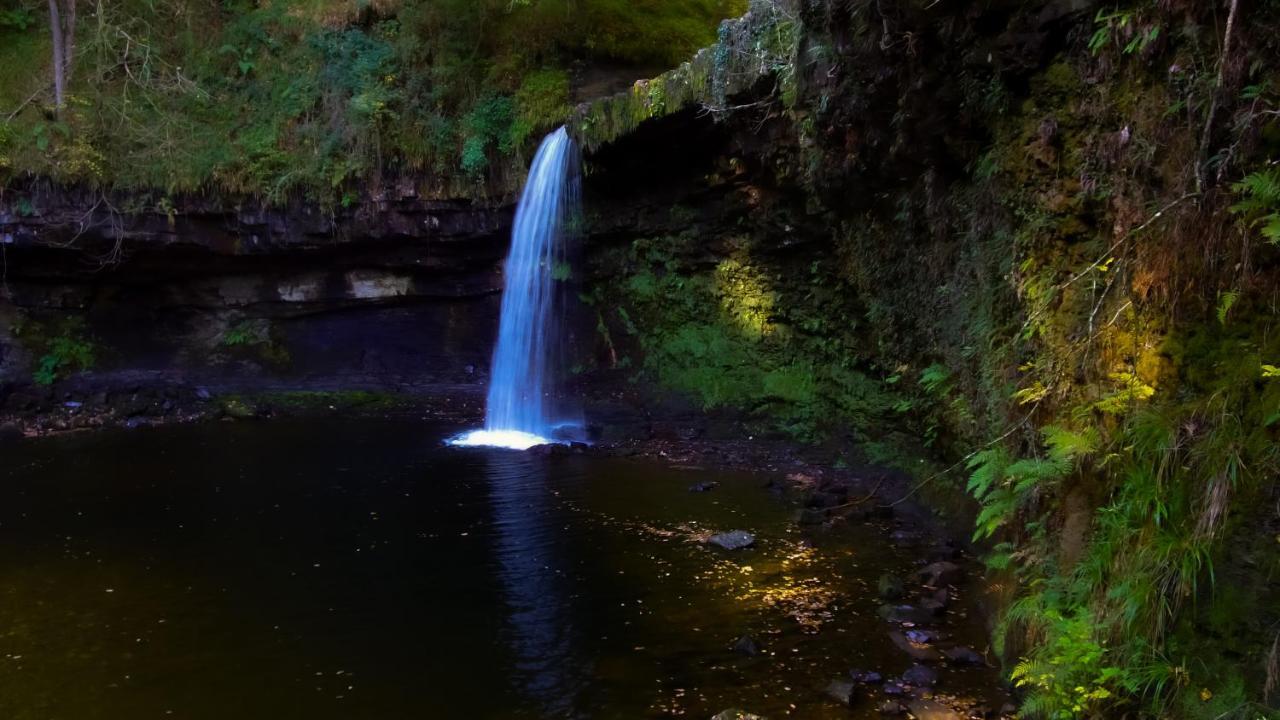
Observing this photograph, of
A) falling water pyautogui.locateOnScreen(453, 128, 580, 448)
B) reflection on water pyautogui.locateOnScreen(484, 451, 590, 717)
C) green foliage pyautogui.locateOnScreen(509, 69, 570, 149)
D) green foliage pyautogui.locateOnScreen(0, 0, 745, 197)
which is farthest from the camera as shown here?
green foliage pyautogui.locateOnScreen(0, 0, 745, 197)

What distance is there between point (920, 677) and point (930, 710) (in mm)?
392

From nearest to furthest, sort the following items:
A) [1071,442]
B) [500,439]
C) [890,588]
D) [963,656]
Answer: [1071,442] < [963,656] < [890,588] < [500,439]

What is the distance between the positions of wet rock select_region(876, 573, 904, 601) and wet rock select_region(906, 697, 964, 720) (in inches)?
61.5

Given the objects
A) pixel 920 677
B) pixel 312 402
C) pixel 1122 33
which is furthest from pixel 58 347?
pixel 1122 33

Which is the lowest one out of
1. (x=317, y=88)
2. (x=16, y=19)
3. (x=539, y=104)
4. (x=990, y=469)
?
(x=990, y=469)

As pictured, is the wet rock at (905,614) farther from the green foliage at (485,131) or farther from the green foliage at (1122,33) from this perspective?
the green foliage at (485,131)

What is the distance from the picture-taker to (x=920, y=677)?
5.12 meters

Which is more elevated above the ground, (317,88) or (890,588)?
(317,88)

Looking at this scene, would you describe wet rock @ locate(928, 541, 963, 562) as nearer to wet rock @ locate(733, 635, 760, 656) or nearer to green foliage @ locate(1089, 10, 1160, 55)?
wet rock @ locate(733, 635, 760, 656)

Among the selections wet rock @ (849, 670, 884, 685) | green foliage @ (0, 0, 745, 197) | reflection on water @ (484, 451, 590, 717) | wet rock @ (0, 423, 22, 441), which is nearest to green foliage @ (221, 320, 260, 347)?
green foliage @ (0, 0, 745, 197)

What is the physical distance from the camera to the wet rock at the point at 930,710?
466 centimetres

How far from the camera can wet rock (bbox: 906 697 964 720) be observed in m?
4.66

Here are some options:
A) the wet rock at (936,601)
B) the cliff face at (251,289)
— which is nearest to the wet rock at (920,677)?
the wet rock at (936,601)

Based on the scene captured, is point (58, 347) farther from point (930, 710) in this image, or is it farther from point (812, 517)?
point (930, 710)
